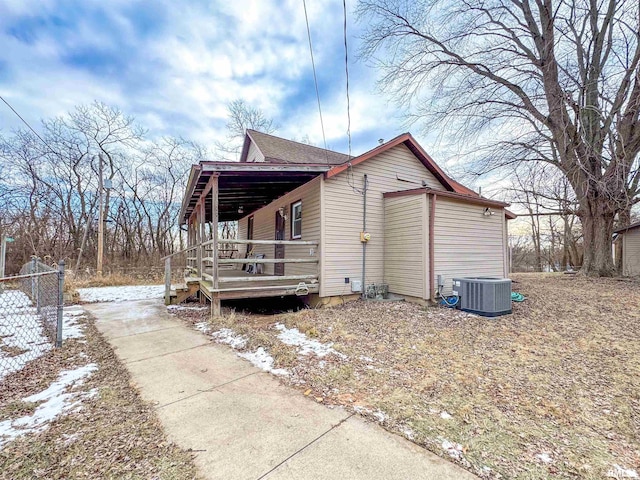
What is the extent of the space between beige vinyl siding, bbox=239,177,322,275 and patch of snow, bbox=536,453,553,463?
533cm

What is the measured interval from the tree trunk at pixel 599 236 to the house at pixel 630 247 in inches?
254

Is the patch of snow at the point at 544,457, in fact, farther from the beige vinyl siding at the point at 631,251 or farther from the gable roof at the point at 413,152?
the beige vinyl siding at the point at 631,251

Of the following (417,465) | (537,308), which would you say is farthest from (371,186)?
(417,465)

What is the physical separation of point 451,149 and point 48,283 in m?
12.5

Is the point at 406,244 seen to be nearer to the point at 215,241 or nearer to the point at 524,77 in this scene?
the point at 215,241

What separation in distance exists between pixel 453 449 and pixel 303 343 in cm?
261

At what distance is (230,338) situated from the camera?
15.9 feet

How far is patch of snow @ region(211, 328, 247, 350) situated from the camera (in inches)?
178

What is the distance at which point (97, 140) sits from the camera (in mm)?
19125

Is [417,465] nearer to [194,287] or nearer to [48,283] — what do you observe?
[48,283]

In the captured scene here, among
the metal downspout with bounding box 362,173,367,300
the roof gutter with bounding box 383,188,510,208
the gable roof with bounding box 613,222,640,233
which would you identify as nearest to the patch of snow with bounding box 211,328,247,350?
the metal downspout with bounding box 362,173,367,300

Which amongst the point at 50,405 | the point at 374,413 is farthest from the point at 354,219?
the point at 50,405

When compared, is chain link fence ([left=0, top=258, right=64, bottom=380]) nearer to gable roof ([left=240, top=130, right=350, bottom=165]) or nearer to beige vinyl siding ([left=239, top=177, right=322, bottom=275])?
beige vinyl siding ([left=239, top=177, right=322, bottom=275])

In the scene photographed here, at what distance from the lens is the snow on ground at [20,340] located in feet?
12.7
